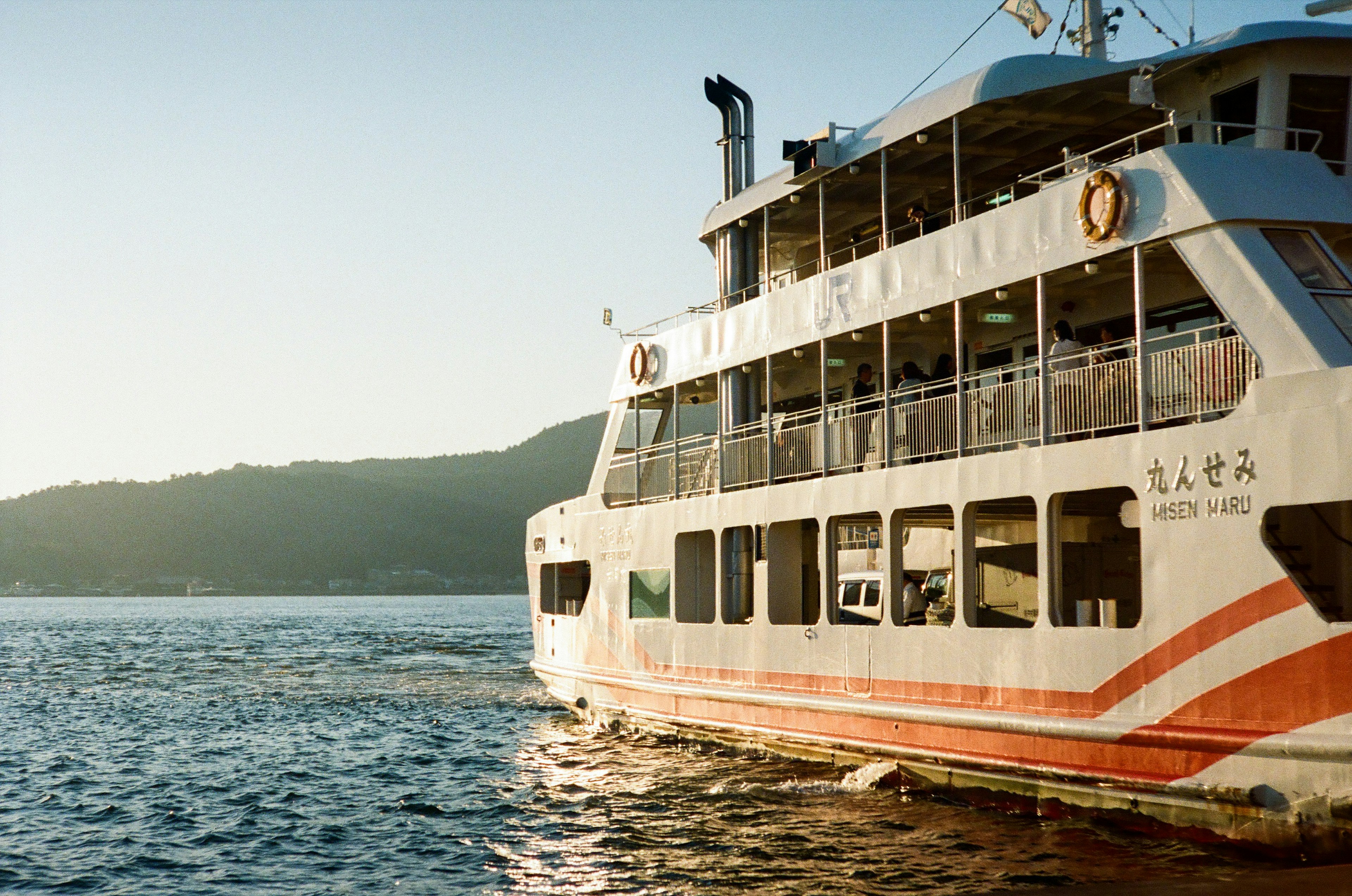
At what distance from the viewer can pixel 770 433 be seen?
18.5 metres

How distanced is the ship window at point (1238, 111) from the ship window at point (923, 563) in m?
5.10

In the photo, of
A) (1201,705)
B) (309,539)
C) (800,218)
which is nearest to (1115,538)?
(1201,705)

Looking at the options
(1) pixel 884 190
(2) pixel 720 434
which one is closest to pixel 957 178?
(1) pixel 884 190

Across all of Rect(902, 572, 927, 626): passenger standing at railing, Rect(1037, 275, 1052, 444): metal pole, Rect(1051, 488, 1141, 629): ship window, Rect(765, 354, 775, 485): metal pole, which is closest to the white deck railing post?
Rect(902, 572, 927, 626): passenger standing at railing

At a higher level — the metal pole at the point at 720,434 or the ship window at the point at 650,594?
the metal pole at the point at 720,434

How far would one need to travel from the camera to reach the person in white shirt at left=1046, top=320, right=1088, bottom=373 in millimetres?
14023

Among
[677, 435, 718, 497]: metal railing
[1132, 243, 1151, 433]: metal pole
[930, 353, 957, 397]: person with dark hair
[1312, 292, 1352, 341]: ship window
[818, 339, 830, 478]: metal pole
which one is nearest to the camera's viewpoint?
[1312, 292, 1352, 341]: ship window

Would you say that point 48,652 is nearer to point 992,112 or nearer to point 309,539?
point 992,112

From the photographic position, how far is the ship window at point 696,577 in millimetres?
19922

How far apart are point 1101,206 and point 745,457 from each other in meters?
7.84

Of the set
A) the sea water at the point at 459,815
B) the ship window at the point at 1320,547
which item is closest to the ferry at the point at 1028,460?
the ship window at the point at 1320,547

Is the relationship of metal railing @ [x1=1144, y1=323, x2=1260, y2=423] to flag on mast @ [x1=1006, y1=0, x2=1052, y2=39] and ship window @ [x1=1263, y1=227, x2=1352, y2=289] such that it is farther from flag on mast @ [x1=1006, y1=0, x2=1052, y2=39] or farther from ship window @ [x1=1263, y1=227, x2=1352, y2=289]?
flag on mast @ [x1=1006, y1=0, x2=1052, y2=39]

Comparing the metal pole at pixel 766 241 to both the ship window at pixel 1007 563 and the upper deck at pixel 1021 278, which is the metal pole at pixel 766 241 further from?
the ship window at pixel 1007 563

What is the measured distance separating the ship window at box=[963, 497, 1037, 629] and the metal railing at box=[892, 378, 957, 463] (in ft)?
2.85
